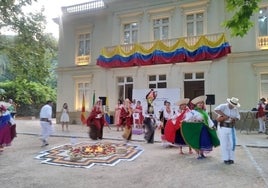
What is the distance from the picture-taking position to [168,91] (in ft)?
56.0

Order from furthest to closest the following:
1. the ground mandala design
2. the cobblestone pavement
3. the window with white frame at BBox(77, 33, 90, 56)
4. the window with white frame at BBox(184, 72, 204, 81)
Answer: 1. the window with white frame at BBox(77, 33, 90, 56)
2. the window with white frame at BBox(184, 72, 204, 81)
3. the ground mandala design
4. the cobblestone pavement

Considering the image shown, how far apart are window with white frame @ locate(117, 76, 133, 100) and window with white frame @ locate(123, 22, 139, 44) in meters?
2.46

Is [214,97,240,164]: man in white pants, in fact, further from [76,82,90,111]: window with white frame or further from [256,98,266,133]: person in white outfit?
[76,82,90,111]: window with white frame

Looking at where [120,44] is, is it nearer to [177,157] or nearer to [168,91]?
[168,91]

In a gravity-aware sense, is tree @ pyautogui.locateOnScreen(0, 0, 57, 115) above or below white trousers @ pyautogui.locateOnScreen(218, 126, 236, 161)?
above

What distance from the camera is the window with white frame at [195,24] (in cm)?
1748

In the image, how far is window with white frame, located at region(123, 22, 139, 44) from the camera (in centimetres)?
1944

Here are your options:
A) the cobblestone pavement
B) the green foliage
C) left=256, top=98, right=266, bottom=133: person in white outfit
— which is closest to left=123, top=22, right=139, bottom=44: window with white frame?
left=256, top=98, right=266, bottom=133: person in white outfit

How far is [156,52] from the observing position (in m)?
17.4

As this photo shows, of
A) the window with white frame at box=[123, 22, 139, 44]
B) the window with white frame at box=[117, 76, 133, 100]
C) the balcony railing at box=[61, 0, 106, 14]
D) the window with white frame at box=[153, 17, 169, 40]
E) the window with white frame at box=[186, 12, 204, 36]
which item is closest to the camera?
the window with white frame at box=[186, 12, 204, 36]

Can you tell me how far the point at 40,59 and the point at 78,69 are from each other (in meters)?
3.68

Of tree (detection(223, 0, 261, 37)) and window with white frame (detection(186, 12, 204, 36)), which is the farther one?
window with white frame (detection(186, 12, 204, 36))

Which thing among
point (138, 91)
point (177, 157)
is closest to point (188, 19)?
point (138, 91)

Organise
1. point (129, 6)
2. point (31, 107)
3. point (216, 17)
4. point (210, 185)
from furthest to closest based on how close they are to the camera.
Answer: point (31, 107) < point (129, 6) < point (216, 17) < point (210, 185)
